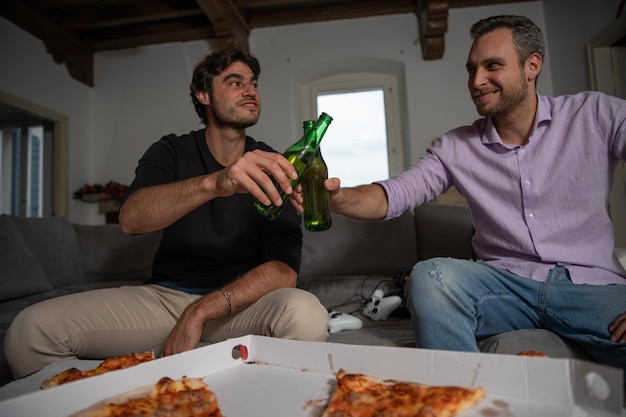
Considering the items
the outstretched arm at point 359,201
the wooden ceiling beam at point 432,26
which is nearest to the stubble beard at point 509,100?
the outstretched arm at point 359,201

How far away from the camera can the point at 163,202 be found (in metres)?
1.03

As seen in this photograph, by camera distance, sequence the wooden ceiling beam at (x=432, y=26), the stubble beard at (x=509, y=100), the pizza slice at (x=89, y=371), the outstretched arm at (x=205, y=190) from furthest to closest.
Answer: the wooden ceiling beam at (x=432, y=26)
the stubble beard at (x=509, y=100)
the outstretched arm at (x=205, y=190)
the pizza slice at (x=89, y=371)

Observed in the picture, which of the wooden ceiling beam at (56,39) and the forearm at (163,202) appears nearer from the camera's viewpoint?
the forearm at (163,202)

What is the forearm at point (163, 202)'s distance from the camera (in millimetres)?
968

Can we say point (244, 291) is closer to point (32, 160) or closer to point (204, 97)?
point (204, 97)

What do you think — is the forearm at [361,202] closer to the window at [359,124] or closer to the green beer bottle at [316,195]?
the green beer bottle at [316,195]

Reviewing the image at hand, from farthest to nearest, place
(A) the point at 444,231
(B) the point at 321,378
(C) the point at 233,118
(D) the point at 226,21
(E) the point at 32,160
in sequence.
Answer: (E) the point at 32,160 → (D) the point at 226,21 → (A) the point at 444,231 → (C) the point at 233,118 → (B) the point at 321,378

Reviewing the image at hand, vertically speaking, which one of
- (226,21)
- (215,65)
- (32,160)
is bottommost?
(215,65)

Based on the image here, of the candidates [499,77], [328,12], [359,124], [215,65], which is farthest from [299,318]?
[328,12]

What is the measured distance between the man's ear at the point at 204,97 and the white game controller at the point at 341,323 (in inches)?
34.4

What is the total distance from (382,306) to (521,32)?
1.01 metres

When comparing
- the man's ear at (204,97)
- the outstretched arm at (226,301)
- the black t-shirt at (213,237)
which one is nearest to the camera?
the outstretched arm at (226,301)

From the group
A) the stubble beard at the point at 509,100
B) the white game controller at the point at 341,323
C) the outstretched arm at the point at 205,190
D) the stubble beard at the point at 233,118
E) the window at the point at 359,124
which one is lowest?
the white game controller at the point at 341,323

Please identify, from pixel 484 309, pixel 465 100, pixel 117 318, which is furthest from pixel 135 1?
pixel 484 309
